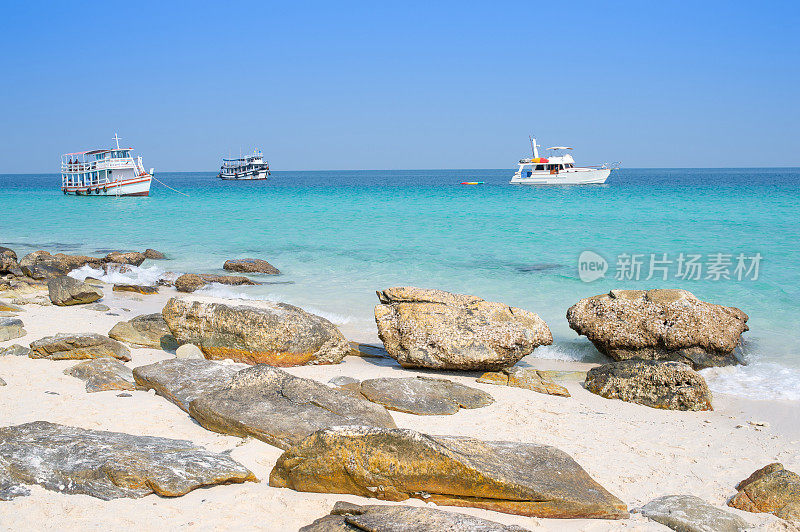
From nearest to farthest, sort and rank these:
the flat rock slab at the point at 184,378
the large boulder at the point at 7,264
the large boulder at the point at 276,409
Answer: the large boulder at the point at 276,409, the flat rock slab at the point at 184,378, the large boulder at the point at 7,264

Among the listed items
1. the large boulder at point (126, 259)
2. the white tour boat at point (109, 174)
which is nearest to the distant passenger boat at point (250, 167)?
the white tour boat at point (109, 174)

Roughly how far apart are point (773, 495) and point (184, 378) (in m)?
5.05

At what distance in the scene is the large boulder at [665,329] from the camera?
8.28 metres

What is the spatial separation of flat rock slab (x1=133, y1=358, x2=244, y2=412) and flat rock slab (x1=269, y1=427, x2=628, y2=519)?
1957 millimetres

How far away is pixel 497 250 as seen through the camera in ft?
65.3

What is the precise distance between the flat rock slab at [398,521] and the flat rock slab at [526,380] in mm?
3892

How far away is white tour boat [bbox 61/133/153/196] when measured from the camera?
50.4 metres

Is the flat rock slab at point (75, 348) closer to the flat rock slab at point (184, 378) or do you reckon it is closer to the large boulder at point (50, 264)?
the flat rock slab at point (184, 378)

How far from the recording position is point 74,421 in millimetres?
5125

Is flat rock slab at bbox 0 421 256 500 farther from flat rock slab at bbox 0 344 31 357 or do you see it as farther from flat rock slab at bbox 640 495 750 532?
flat rock slab at bbox 0 344 31 357

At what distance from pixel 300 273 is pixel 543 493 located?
521 inches

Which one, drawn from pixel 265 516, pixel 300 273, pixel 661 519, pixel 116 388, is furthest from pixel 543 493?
pixel 300 273

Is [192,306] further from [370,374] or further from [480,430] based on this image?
[480,430]

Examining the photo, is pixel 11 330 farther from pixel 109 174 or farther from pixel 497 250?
pixel 109 174
